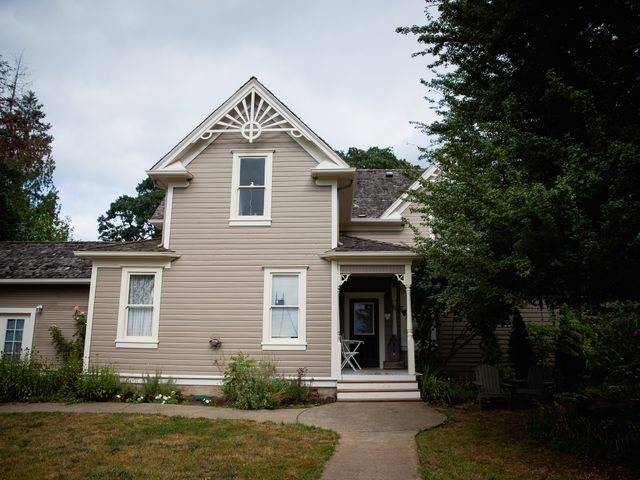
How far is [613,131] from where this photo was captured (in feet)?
20.7

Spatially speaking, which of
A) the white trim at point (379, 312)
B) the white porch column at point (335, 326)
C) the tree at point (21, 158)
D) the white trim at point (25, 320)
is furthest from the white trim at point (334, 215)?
the tree at point (21, 158)

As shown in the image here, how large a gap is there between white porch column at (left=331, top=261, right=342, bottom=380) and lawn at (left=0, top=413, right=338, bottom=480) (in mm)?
3331

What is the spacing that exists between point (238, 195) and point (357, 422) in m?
6.87

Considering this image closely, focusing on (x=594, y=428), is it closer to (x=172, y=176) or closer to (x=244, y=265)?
(x=244, y=265)

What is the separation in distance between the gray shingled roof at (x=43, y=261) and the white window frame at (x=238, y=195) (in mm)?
2420

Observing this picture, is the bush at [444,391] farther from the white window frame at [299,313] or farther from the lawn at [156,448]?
the lawn at [156,448]

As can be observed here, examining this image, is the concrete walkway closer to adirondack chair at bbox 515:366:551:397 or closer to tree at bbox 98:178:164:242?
adirondack chair at bbox 515:366:551:397

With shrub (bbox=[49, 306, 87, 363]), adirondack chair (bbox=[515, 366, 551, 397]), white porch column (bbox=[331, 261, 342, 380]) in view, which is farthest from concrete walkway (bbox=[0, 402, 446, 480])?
shrub (bbox=[49, 306, 87, 363])

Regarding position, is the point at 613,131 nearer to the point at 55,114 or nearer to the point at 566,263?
the point at 566,263

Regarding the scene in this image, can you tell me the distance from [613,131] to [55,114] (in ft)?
111

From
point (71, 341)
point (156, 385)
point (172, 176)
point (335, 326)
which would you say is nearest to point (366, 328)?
point (335, 326)

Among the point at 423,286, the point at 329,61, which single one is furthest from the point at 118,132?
the point at 423,286

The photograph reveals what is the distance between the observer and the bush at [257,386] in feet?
32.6

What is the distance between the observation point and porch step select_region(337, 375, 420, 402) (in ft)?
34.6
